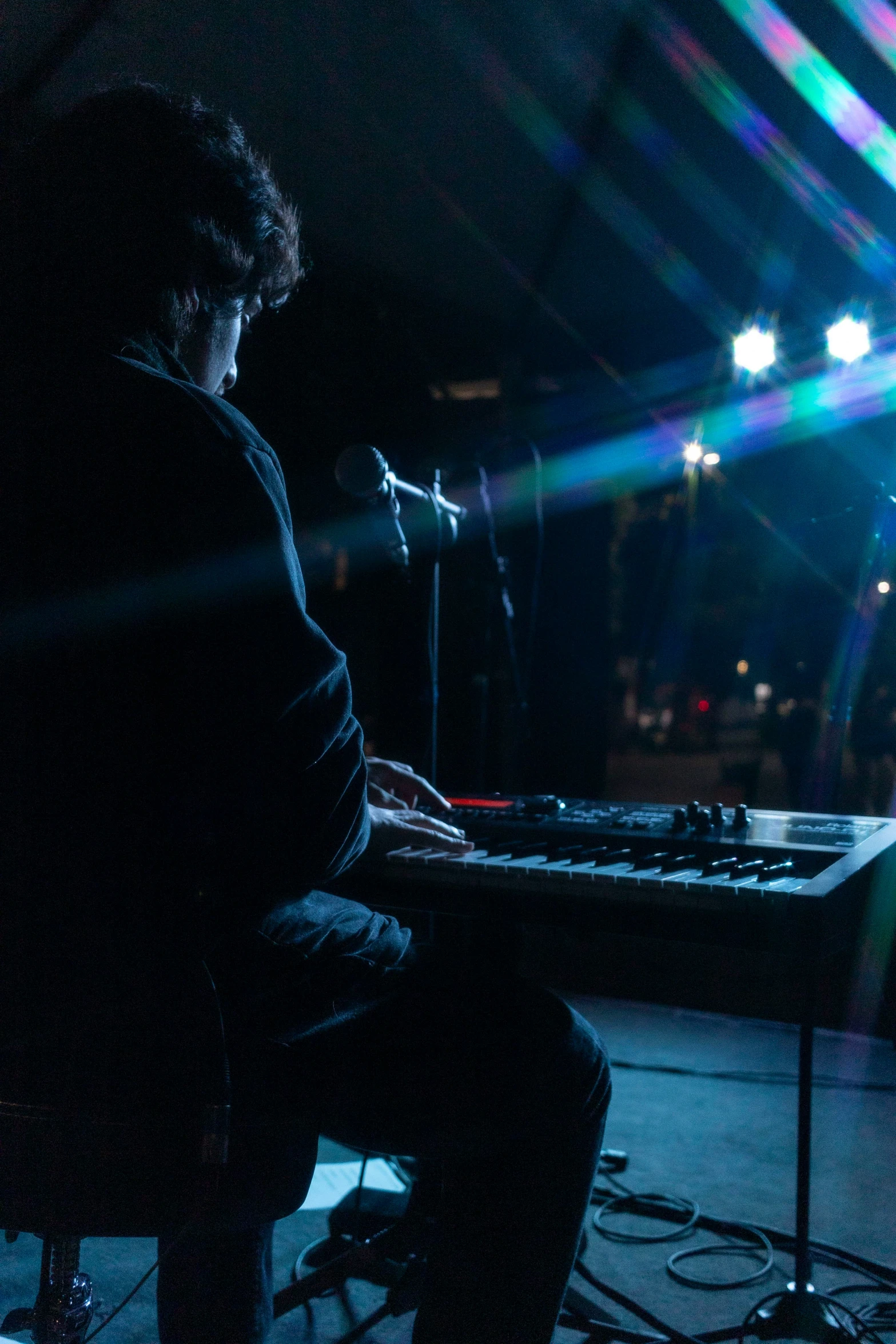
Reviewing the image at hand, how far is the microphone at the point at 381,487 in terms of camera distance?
62.2 inches

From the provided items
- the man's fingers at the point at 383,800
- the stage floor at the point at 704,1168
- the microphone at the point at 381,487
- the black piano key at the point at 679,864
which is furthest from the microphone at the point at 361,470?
the stage floor at the point at 704,1168

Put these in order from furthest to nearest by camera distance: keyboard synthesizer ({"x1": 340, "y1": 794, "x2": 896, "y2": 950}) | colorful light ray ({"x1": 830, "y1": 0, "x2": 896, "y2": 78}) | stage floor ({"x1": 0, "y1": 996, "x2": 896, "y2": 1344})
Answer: colorful light ray ({"x1": 830, "y1": 0, "x2": 896, "y2": 78}) → stage floor ({"x1": 0, "y1": 996, "x2": 896, "y2": 1344}) → keyboard synthesizer ({"x1": 340, "y1": 794, "x2": 896, "y2": 950})

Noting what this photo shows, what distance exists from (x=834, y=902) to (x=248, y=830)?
Result: 67 centimetres

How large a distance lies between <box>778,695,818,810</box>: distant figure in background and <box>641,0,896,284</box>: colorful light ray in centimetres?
187

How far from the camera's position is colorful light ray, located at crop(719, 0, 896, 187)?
2.56 metres

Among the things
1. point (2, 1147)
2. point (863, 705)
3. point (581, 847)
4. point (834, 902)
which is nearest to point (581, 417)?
point (863, 705)

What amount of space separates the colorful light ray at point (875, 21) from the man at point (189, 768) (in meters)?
2.33

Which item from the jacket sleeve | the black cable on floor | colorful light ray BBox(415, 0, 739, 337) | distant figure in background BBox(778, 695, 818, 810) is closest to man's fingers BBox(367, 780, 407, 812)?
the jacket sleeve

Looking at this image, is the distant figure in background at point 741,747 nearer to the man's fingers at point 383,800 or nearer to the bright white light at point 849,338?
the bright white light at point 849,338

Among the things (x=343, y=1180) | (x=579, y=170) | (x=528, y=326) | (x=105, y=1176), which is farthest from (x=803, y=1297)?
(x=528, y=326)

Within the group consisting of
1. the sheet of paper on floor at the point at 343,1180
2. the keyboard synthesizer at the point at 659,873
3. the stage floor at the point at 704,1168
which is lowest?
the sheet of paper on floor at the point at 343,1180

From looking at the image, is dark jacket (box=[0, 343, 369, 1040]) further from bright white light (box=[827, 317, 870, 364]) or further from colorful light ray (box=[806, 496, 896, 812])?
bright white light (box=[827, 317, 870, 364])

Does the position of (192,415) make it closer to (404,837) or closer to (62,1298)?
(404,837)

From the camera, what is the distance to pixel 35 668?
0.81 meters
